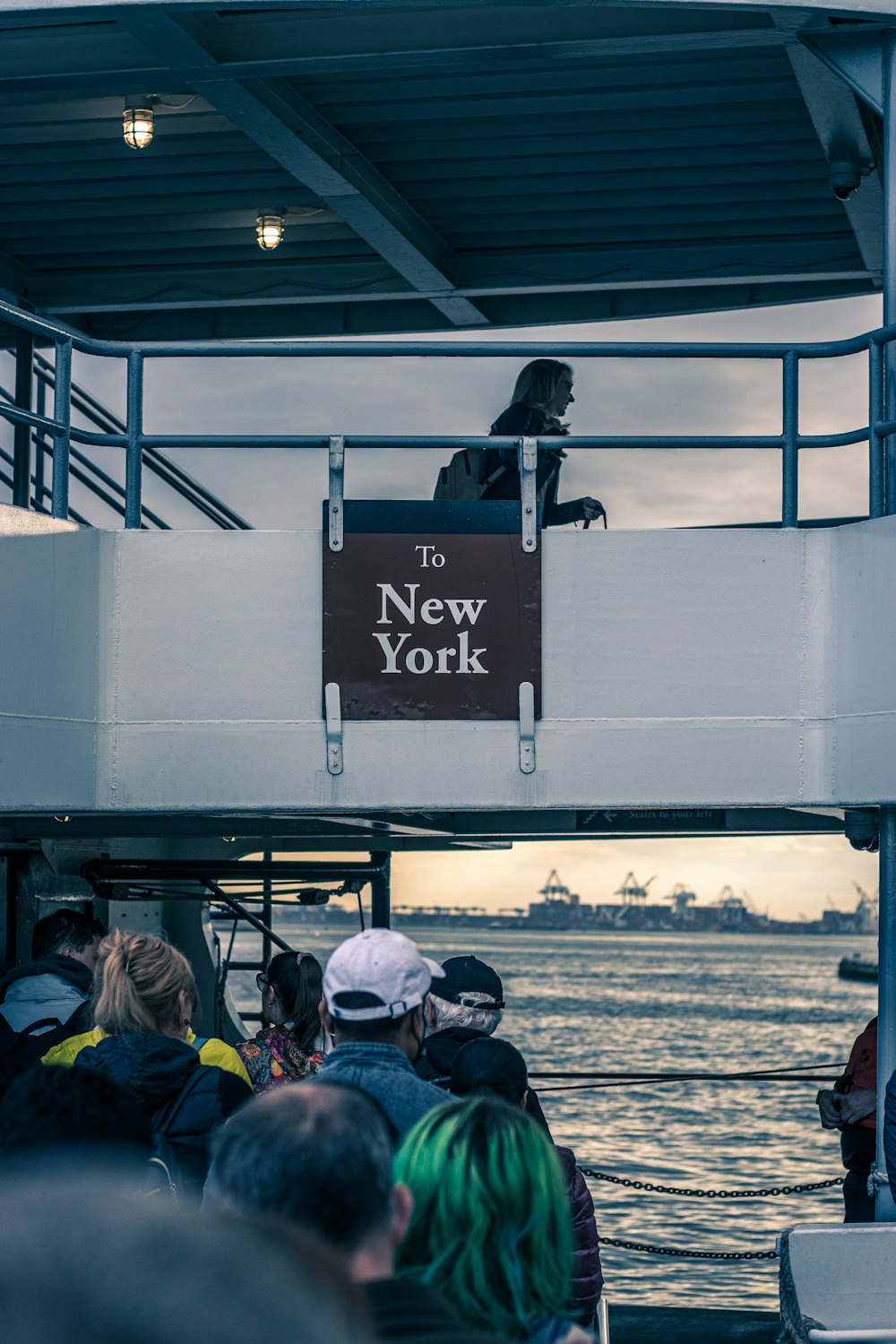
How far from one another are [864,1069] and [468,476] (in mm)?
3164

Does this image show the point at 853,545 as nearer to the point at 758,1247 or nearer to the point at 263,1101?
the point at 263,1101

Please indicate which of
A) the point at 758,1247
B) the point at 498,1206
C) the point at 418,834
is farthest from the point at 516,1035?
the point at 498,1206

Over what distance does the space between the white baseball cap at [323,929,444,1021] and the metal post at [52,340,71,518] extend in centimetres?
352

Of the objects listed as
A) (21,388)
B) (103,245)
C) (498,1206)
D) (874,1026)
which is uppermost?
(103,245)

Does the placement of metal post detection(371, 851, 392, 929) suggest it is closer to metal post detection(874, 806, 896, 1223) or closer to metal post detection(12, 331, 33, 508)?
metal post detection(12, 331, 33, 508)

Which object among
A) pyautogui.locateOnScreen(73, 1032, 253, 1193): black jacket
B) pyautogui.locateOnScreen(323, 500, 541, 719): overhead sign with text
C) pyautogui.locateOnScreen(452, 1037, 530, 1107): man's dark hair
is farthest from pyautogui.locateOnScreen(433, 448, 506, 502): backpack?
pyautogui.locateOnScreen(73, 1032, 253, 1193): black jacket

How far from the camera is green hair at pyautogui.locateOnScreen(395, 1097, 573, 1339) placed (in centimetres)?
241

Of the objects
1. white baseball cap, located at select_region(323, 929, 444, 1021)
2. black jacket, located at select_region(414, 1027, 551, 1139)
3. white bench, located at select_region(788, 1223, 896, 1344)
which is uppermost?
white baseball cap, located at select_region(323, 929, 444, 1021)

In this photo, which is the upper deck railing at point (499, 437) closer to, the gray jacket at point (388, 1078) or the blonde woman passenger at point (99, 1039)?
the blonde woman passenger at point (99, 1039)

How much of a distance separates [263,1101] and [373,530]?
4.84 metres

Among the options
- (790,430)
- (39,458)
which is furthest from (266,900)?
(790,430)

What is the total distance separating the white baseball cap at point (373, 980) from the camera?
3623 mm

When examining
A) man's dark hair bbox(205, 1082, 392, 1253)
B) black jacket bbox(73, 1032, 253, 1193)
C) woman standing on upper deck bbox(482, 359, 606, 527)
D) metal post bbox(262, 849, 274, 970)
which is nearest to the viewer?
man's dark hair bbox(205, 1082, 392, 1253)

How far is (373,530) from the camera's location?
677 cm
